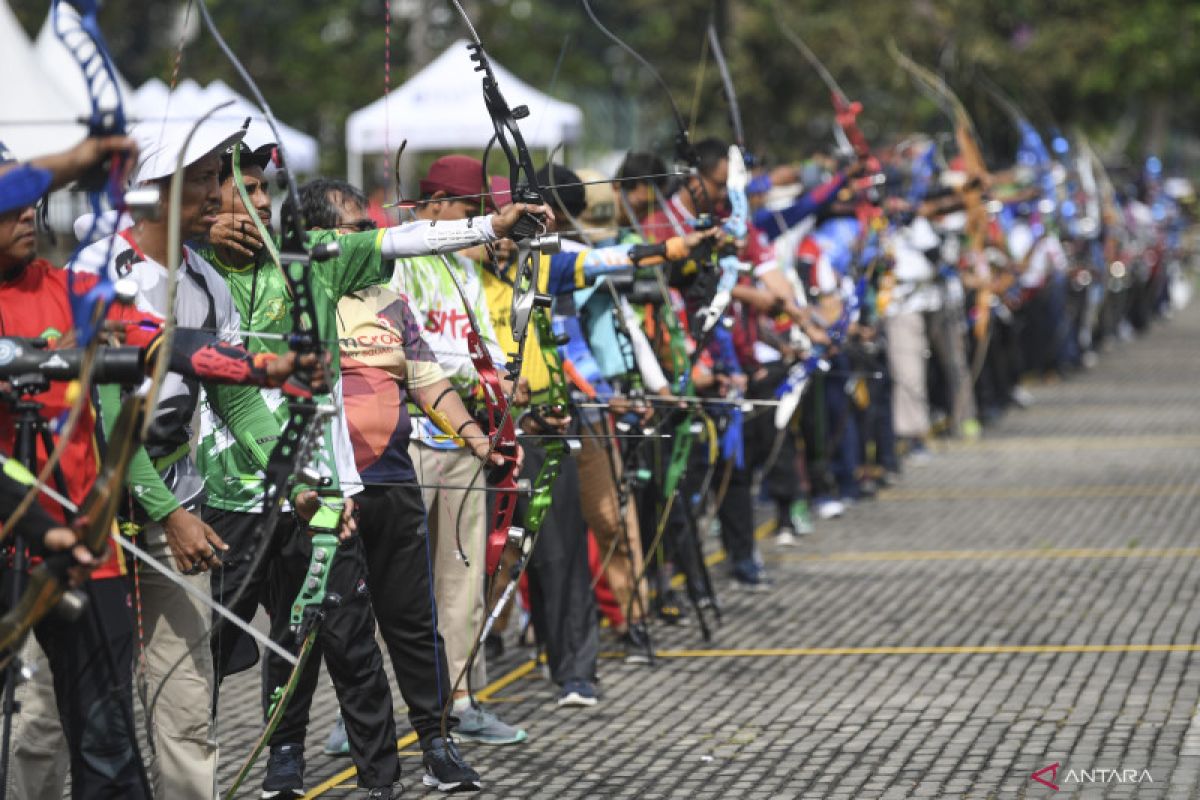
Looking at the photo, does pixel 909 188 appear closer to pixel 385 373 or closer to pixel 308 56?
pixel 385 373

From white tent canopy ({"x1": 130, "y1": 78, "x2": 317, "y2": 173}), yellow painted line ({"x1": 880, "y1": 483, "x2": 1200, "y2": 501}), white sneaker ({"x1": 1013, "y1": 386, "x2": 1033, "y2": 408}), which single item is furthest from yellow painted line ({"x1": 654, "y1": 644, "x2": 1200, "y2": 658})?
white sneaker ({"x1": 1013, "y1": 386, "x2": 1033, "y2": 408})

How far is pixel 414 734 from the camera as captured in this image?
7.21 m

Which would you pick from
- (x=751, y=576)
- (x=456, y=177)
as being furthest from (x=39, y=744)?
(x=751, y=576)

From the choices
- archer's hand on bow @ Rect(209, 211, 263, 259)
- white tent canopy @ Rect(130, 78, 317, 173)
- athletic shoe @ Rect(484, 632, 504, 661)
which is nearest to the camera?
archer's hand on bow @ Rect(209, 211, 263, 259)

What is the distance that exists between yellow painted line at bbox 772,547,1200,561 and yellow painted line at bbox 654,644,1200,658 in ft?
8.12

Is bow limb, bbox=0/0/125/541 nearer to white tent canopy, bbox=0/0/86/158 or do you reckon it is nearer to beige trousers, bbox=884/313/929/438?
beige trousers, bbox=884/313/929/438

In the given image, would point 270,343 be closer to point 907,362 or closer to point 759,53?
point 907,362

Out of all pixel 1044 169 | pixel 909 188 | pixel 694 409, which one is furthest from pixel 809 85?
pixel 694 409

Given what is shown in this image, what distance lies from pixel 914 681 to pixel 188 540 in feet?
11.7

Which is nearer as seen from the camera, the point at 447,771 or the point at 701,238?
the point at 447,771

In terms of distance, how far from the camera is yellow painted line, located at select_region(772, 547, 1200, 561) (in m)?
10.6

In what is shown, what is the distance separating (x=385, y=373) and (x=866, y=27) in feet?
78.6

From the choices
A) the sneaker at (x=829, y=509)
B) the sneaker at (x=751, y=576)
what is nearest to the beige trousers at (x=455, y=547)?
the sneaker at (x=751, y=576)

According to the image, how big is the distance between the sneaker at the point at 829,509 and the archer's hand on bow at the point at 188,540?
7.96 m
